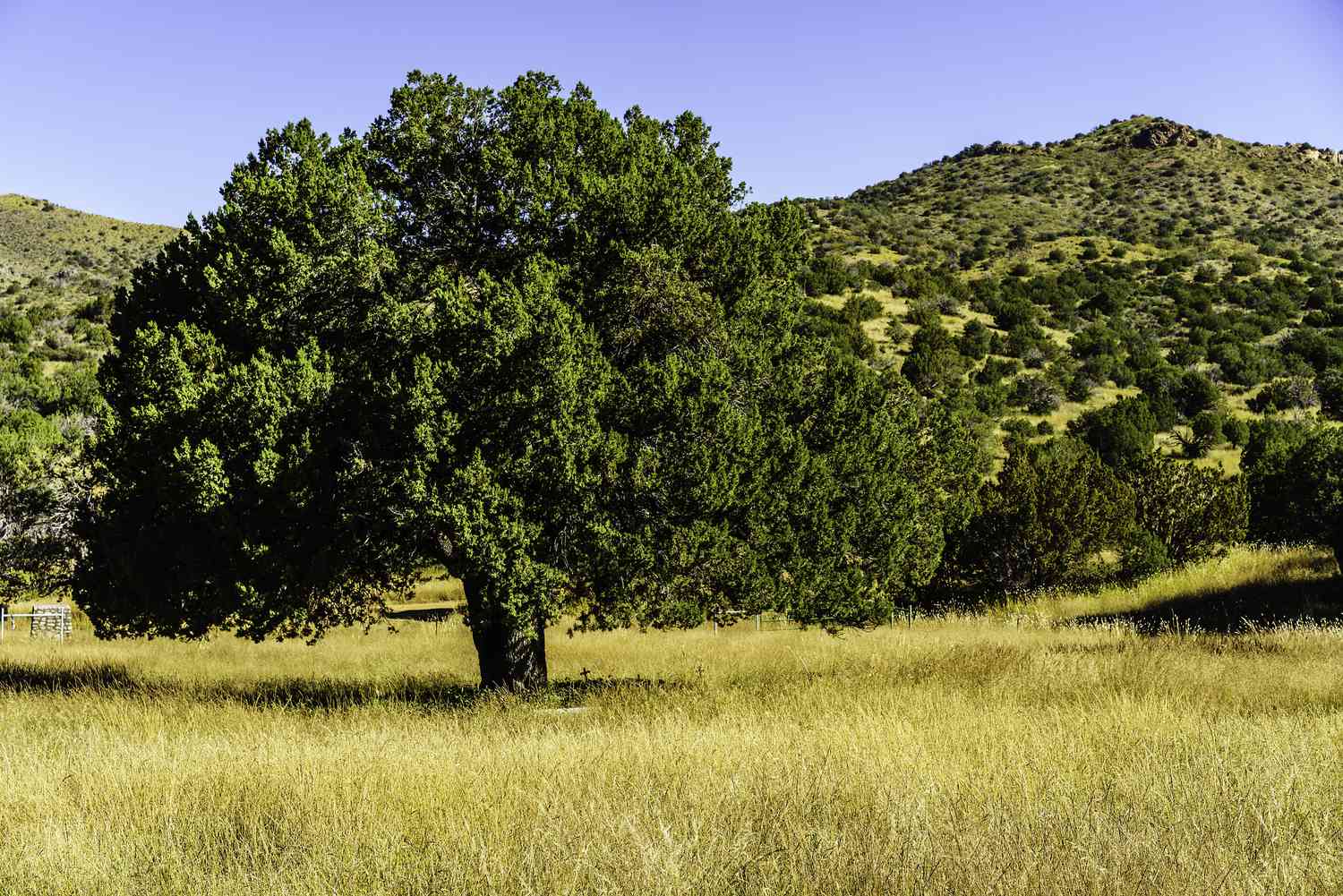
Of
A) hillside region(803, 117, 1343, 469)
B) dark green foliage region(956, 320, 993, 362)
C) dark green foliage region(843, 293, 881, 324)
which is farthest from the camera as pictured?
dark green foliage region(843, 293, 881, 324)

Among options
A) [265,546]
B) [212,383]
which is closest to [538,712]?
[265,546]

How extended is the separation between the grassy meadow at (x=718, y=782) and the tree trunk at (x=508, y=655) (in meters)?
0.87

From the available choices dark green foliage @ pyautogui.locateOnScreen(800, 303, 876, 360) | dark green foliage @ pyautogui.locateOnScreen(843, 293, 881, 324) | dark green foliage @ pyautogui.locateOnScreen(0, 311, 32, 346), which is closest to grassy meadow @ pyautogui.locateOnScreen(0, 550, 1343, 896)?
dark green foliage @ pyautogui.locateOnScreen(800, 303, 876, 360)

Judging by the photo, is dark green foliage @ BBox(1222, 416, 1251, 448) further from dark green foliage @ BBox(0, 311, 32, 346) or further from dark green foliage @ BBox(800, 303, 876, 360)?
dark green foliage @ BBox(0, 311, 32, 346)

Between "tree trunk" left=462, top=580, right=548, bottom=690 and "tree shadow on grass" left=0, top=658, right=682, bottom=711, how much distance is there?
1.21 ft

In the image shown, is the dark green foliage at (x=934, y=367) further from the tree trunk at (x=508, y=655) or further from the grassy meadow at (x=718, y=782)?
the tree trunk at (x=508, y=655)

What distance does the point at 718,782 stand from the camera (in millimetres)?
7289

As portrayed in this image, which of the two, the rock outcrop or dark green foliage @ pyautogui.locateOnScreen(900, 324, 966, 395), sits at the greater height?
the rock outcrop

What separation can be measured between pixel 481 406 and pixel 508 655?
15.6 ft

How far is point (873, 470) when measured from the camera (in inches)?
643

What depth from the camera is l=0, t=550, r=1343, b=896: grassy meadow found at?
5234 mm

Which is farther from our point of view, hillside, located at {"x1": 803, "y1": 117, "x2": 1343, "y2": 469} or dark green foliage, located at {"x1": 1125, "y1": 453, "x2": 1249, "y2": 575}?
hillside, located at {"x1": 803, "y1": 117, "x2": 1343, "y2": 469}

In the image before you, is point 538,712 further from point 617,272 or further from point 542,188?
point 542,188

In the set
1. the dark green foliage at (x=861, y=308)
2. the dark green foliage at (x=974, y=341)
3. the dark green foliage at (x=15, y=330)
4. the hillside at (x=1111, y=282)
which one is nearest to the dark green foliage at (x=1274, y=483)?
the hillside at (x=1111, y=282)
